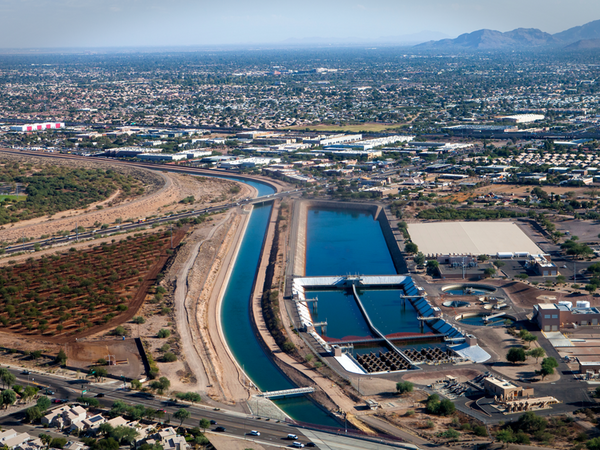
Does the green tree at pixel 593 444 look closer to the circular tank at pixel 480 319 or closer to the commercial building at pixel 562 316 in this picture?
the commercial building at pixel 562 316

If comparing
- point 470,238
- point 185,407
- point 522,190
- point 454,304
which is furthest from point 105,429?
point 522,190

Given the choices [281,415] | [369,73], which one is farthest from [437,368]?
[369,73]

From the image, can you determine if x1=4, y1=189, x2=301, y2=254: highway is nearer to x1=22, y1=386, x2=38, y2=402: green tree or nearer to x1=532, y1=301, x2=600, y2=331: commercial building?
x1=22, y1=386, x2=38, y2=402: green tree

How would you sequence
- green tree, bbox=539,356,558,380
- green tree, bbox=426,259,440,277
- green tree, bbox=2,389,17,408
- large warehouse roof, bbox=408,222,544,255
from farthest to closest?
large warehouse roof, bbox=408,222,544,255 < green tree, bbox=426,259,440,277 < green tree, bbox=539,356,558,380 < green tree, bbox=2,389,17,408

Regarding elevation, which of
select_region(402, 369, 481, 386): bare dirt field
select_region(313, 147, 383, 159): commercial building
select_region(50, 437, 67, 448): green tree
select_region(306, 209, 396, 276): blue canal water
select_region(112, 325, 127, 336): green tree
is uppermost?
select_region(50, 437, 67, 448): green tree

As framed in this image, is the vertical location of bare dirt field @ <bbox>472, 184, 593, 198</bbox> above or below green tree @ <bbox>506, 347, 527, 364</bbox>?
below

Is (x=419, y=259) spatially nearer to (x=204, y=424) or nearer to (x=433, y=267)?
(x=433, y=267)

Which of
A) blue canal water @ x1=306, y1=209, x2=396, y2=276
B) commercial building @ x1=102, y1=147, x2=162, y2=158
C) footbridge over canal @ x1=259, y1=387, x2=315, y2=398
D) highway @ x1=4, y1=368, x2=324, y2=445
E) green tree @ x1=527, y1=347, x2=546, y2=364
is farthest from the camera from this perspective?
commercial building @ x1=102, y1=147, x2=162, y2=158

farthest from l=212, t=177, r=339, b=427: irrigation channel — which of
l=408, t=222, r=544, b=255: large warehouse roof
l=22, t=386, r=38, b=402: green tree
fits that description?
l=408, t=222, r=544, b=255: large warehouse roof
